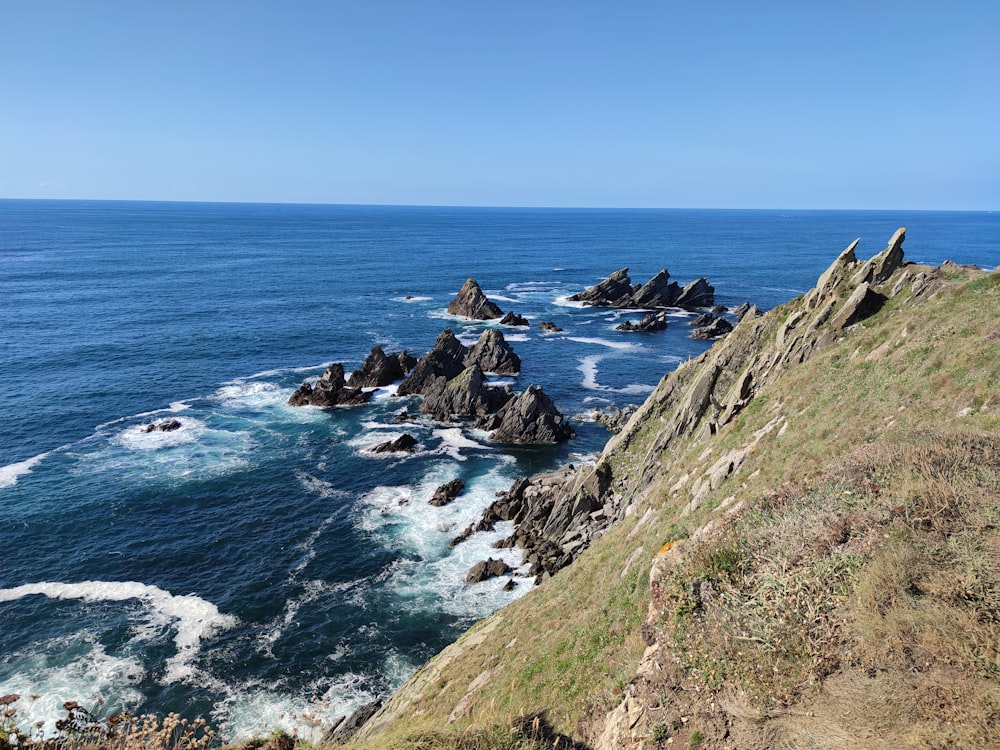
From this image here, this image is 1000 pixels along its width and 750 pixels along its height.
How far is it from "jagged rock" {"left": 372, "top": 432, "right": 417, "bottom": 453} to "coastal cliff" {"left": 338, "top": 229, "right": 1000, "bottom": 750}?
105 ft

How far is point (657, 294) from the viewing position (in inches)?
5037

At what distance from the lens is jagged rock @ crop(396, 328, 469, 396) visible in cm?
7419

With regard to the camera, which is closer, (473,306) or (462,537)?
(462,537)

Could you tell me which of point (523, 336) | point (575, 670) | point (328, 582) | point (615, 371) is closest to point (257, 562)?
point (328, 582)

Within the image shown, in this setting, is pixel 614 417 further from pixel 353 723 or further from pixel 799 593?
pixel 799 593

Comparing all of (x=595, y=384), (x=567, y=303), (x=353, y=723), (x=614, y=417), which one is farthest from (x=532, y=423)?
(x=567, y=303)

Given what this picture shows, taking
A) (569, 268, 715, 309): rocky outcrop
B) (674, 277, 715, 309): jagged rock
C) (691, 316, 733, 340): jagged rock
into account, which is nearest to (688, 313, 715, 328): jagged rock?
(691, 316, 733, 340): jagged rock

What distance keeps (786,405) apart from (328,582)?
3116 centimetres

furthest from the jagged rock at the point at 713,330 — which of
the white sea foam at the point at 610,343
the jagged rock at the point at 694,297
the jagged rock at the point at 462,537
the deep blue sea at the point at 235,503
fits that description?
the jagged rock at the point at 462,537

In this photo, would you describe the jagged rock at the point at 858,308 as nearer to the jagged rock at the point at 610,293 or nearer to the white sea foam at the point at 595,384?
the white sea foam at the point at 595,384

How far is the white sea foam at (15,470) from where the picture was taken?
49059 mm

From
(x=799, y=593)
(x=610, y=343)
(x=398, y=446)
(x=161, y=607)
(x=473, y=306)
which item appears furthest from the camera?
(x=473, y=306)

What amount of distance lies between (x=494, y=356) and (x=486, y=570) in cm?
4453

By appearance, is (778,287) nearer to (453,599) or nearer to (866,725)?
(453,599)
